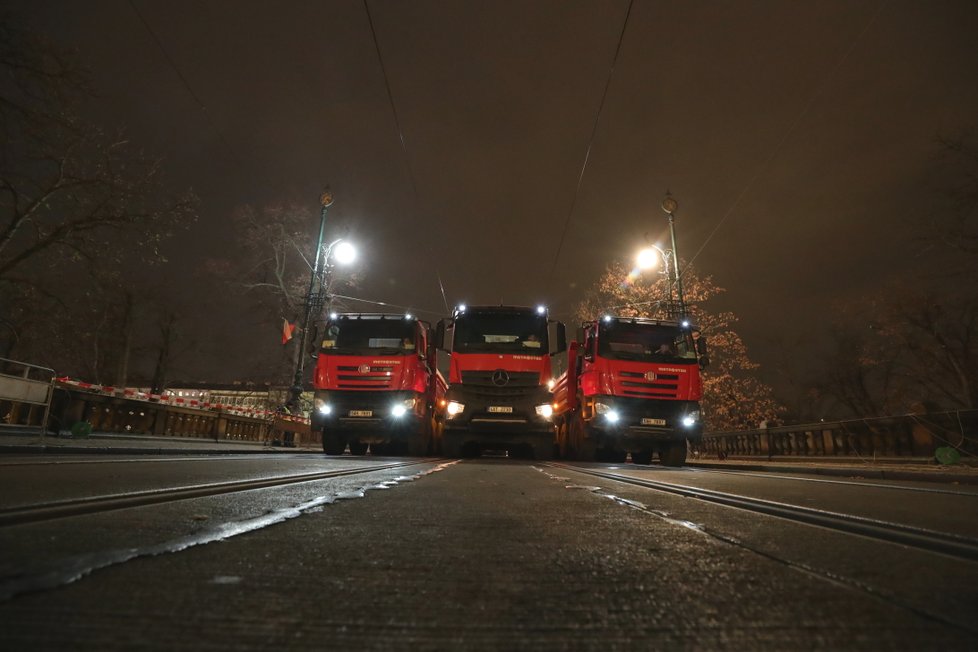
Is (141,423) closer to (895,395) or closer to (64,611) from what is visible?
(64,611)

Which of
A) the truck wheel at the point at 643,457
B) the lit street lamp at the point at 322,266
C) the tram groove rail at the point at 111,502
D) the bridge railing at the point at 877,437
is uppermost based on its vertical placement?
the lit street lamp at the point at 322,266

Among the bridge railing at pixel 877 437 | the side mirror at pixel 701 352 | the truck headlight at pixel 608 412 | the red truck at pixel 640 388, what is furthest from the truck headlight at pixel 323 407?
the bridge railing at pixel 877 437

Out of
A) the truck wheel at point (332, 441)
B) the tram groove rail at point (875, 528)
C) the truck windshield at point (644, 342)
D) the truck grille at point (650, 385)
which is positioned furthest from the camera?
the truck wheel at point (332, 441)

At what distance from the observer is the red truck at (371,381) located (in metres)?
12.7

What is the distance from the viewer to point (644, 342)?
12781 millimetres

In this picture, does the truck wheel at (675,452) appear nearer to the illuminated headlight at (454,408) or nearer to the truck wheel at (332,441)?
the illuminated headlight at (454,408)

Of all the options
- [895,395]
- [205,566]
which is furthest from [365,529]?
[895,395]

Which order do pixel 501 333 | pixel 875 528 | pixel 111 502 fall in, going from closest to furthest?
1. pixel 875 528
2. pixel 111 502
3. pixel 501 333

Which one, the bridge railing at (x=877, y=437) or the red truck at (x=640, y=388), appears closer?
the bridge railing at (x=877, y=437)

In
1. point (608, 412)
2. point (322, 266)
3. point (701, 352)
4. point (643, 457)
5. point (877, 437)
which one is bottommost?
point (643, 457)

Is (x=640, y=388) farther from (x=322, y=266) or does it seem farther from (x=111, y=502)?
(x=322, y=266)

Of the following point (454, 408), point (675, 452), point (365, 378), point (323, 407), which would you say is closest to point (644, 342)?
point (675, 452)

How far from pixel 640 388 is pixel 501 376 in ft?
10.3

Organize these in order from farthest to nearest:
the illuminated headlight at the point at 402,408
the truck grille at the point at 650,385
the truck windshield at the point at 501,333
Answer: the truck windshield at the point at 501,333, the illuminated headlight at the point at 402,408, the truck grille at the point at 650,385
